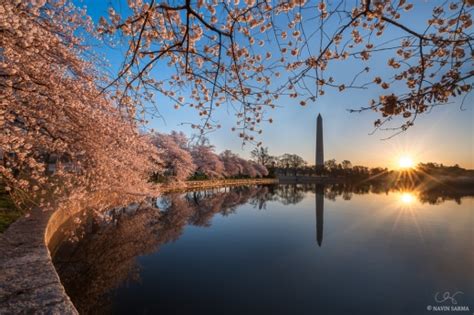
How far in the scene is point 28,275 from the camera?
12.8 ft

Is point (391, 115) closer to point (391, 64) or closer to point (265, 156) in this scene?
point (391, 64)

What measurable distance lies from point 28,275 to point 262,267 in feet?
18.3

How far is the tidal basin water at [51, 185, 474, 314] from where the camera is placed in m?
5.40

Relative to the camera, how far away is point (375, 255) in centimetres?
846

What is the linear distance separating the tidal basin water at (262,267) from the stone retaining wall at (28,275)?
112cm

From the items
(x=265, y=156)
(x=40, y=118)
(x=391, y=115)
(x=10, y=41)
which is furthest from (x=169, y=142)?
(x=265, y=156)

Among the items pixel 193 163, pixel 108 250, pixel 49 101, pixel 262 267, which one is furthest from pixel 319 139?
pixel 49 101

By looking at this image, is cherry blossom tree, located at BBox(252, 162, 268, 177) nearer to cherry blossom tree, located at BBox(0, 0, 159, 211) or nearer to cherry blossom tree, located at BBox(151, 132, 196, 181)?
cherry blossom tree, located at BBox(151, 132, 196, 181)

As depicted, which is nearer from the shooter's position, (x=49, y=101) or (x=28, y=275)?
(x=28, y=275)

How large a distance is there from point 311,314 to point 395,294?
7.97ft
